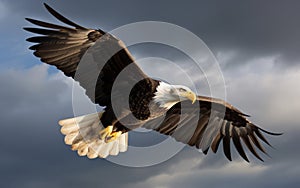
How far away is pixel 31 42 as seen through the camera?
26.3ft

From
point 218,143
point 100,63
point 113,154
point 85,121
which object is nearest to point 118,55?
point 100,63

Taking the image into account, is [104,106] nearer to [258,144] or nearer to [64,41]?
[64,41]

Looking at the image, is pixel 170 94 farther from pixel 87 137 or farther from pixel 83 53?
pixel 87 137

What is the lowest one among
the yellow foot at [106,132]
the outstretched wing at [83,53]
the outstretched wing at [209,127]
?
the yellow foot at [106,132]

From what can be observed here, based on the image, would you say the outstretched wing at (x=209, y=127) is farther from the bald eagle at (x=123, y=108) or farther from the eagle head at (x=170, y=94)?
the eagle head at (x=170, y=94)

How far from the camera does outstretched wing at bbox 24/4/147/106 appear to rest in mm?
8031

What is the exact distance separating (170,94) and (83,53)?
154 cm

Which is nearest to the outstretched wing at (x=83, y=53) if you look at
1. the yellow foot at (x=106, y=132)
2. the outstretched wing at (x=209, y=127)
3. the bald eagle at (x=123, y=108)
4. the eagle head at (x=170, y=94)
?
the bald eagle at (x=123, y=108)

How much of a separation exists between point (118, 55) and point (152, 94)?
3.00ft

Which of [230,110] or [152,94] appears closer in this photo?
[152,94]

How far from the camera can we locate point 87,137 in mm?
9750

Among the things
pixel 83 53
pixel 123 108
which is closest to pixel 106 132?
pixel 123 108

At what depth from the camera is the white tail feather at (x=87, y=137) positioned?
950cm

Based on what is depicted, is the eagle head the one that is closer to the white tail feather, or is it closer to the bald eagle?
the bald eagle
